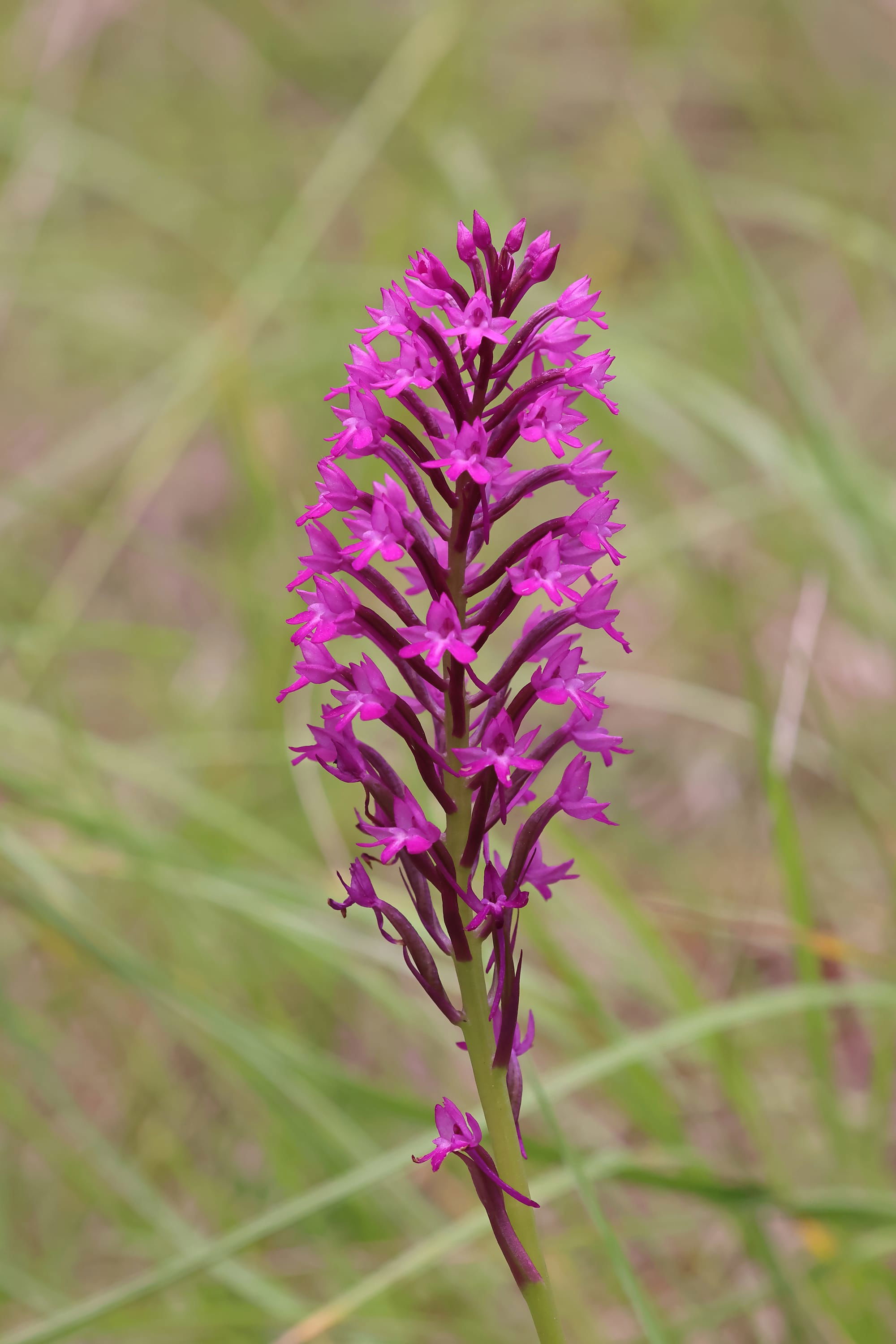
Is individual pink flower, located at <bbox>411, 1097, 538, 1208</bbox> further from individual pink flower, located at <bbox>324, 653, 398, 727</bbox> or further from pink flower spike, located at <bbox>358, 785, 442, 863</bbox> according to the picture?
individual pink flower, located at <bbox>324, 653, 398, 727</bbox>

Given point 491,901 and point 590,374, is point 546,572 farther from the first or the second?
point 491,901

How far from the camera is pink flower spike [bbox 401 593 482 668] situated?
1304 millimetres

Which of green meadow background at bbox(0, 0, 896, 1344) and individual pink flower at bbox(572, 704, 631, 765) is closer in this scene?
individual pink flower at bbox(572, 704, 631, 765)

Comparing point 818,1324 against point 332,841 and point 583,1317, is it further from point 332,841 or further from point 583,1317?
point 332,841

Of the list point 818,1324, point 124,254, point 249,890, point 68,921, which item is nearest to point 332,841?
point 249,890

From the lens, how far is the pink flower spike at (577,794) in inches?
Answer: 58.9

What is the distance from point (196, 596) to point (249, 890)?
404cm

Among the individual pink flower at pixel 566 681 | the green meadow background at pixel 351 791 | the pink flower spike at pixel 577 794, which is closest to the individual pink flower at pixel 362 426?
the individual pink flower at pixel 566 681

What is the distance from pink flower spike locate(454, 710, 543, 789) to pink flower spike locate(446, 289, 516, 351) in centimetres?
42

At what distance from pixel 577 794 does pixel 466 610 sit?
0.28m

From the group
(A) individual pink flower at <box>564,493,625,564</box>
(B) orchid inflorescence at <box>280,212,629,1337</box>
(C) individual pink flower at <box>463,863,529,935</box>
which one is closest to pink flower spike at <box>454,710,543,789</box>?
(B) orchid inflorescence at <box>280,212,629,1337</box>

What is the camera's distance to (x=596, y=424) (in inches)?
166

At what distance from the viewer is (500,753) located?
1.38 metres

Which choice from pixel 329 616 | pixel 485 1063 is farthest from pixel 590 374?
pixel 485 1063
